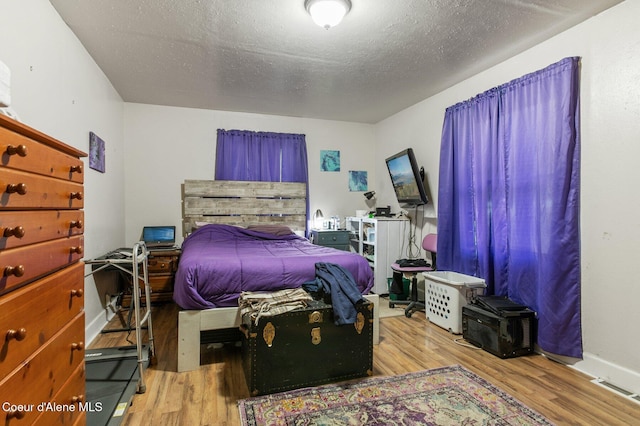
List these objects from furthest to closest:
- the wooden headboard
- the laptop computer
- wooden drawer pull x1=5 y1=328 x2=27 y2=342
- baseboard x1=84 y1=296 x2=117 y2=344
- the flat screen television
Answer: the wooden headboard, the laptop computer, the flat screen television, baseboard x1=84 y1=296 x2=117 y2=344, wooden drawer pull x1=5 y1=328 x2=27 y2=342

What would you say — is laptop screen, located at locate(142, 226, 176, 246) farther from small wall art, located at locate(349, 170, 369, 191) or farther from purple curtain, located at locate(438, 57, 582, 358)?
purple curtain, located at locate(438, 57, 582, 358)

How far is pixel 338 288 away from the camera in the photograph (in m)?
2.31

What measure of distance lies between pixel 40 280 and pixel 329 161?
4516 millimetres

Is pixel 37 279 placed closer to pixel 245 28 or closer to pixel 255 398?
pixel 255 398

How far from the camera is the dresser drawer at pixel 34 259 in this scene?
887 mm

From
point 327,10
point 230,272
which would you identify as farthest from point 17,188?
point 327,10

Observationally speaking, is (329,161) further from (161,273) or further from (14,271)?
(14,271)

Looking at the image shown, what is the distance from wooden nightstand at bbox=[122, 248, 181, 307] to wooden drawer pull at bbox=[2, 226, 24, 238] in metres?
3.27

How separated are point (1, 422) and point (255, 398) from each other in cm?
140

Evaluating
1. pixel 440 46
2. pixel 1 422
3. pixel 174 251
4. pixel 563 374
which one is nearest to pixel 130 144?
pixel 174 251

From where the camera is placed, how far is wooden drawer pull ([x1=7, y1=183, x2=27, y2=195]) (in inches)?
35.4

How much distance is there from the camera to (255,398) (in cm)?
203

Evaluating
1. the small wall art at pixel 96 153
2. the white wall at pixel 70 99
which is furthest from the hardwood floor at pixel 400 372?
the small wall art at pixel 96 153

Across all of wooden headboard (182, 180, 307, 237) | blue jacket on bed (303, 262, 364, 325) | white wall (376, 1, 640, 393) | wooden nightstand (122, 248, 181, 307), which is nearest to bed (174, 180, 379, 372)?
blue jacket on bed (303, 262, 364, 325)
